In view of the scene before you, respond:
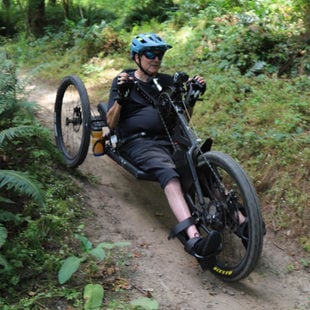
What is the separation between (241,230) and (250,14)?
598 centimetres

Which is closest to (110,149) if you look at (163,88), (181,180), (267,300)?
(163,88)

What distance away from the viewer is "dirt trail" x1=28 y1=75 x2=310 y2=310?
3449 mm

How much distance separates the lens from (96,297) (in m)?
3.05

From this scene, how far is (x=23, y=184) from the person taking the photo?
346 centimetres

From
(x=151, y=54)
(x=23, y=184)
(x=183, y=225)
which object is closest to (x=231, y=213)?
(x=183, y=225)

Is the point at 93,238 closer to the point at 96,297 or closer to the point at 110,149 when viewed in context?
the point at 96,297

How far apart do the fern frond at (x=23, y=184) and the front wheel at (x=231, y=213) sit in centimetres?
143

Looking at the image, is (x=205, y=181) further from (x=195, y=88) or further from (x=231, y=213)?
(x=195, y=88)

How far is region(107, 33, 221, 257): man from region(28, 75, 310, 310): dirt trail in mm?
598

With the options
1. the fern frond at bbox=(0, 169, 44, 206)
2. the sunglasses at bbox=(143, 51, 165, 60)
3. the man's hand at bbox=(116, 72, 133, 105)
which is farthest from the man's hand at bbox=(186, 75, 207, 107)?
the fern frond at bbox=(0, 169, 44, 206)

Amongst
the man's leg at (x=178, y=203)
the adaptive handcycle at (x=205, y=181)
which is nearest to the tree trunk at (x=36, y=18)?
the adaptive handcycle at (x=205, y=181)

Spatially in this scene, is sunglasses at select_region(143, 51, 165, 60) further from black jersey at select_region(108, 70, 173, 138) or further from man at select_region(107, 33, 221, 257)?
black jersey at select_region(108, 70, 173, 138)

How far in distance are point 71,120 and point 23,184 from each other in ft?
7.68

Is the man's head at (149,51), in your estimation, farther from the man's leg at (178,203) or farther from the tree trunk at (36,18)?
the tree trunk at (36,18)
